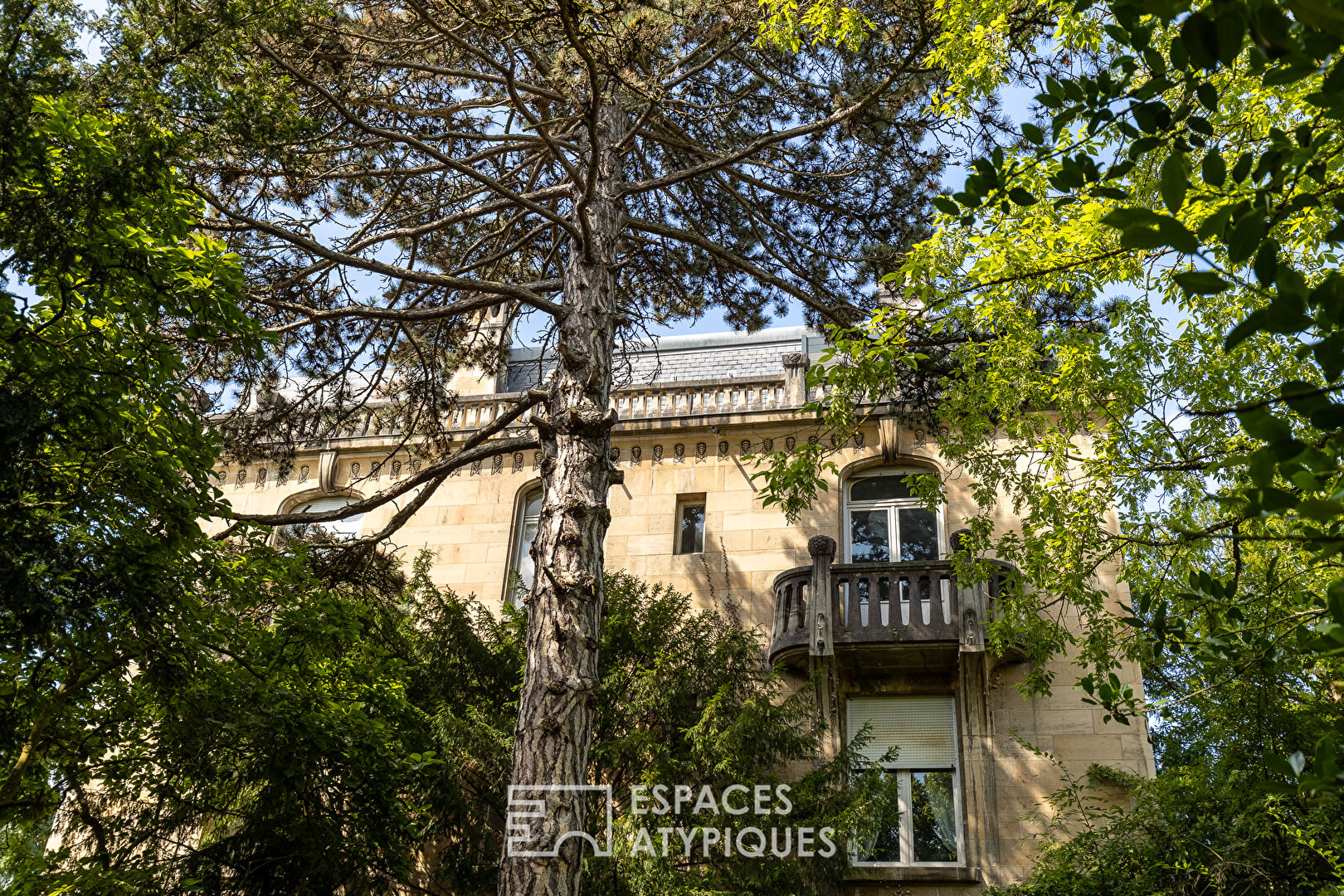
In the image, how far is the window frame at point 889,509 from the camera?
15.6 meters

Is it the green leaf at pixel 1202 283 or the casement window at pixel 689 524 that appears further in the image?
the casement window at pixel 689 524

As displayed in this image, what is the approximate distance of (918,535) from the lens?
15742 millimetres

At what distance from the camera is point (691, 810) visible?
11.6 m

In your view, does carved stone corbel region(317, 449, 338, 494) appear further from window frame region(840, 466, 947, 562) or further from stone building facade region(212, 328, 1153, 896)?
window frame region(840, 466, 947, 562)

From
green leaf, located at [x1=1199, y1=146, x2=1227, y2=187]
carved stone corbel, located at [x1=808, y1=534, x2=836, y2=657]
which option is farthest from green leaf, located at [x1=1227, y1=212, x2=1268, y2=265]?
carved stone corbel, located at [x1=808, y1=534, x2=836, y2=657]

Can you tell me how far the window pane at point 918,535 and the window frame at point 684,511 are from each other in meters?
2.87

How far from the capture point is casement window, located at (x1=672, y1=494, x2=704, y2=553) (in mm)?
16609

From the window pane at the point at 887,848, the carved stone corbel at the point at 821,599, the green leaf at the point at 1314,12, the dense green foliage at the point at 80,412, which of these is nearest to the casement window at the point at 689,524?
the carved stone corbel at the point at 821,599

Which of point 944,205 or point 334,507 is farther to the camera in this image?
point 334,507

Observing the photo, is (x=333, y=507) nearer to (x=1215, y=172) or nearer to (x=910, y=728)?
(x=910, y=728)

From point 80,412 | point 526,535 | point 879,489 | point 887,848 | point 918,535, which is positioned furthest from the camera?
point 526,535

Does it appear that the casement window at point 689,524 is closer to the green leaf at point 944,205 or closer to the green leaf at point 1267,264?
the green leaf at point 944,205

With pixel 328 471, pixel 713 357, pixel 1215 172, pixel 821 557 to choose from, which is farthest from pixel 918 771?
pixel 1215 172

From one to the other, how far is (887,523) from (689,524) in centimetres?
299
